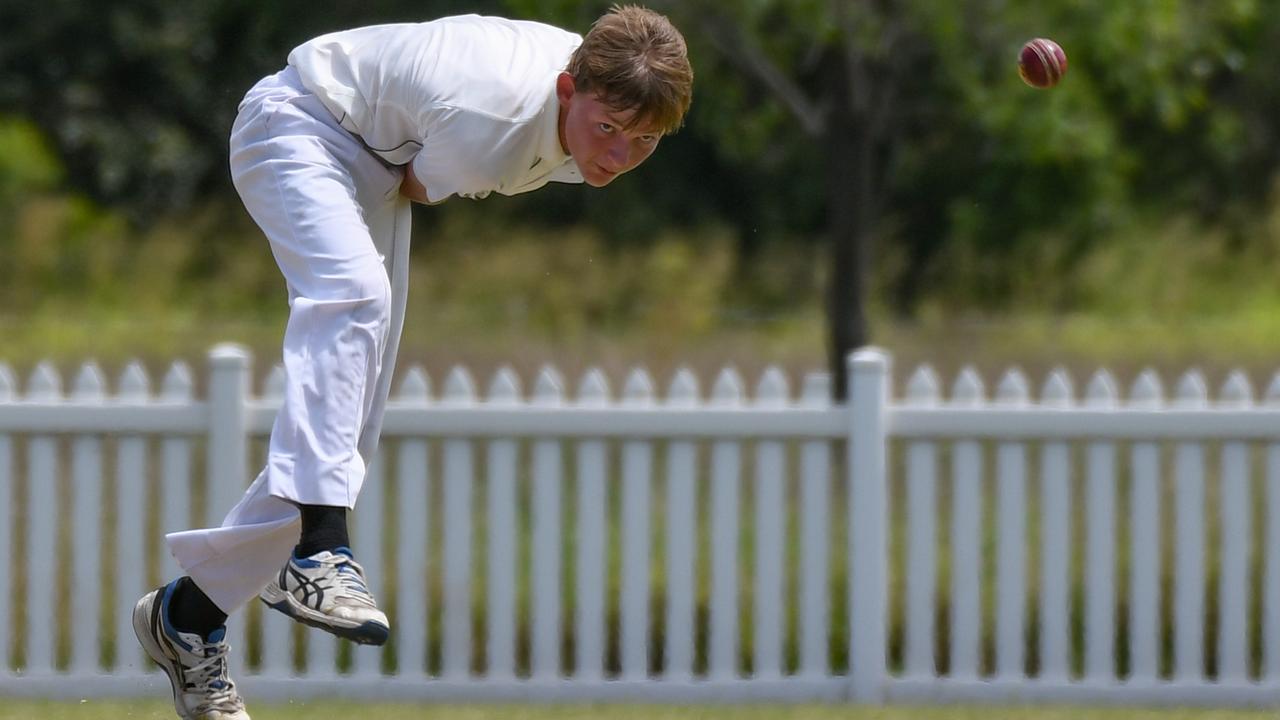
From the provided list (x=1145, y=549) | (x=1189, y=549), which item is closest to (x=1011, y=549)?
(x=1145, y=549)

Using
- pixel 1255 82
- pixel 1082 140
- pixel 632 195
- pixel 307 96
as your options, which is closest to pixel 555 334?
pixel 632 195

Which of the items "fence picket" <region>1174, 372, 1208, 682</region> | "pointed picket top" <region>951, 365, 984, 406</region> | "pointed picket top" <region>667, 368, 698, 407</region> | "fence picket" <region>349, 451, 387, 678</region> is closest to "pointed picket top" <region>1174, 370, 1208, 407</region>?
"fence picket" <region>1174, 372, 1208, 682</region>

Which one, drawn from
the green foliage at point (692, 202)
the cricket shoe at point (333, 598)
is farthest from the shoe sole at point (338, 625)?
the green foliage at point (692, 202)

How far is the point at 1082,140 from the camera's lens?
25.6 feet

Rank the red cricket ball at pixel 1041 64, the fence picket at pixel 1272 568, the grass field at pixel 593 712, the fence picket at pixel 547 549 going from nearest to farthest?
the red cricket ball at pixel 1041 64 → the grass field at pixel 593 712 → the fence picket at pixel 1272 568 → the fence picket at pixel 547 549

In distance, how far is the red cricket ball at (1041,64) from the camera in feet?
13.7

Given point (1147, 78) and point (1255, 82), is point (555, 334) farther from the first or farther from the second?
point (1255, 82)

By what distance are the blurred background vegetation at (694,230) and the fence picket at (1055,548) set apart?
3170 mm

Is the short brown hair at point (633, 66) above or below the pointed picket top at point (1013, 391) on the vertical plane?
above

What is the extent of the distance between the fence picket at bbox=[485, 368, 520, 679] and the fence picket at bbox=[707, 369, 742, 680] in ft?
2.04

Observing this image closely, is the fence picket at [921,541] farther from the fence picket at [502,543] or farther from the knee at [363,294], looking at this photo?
the knee at [363,294]

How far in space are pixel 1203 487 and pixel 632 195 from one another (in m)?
13.2

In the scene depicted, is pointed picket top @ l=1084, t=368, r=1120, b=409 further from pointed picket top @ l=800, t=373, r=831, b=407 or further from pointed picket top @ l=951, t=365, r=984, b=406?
pointed picket top @ l=800, t=373, r=831, b=407

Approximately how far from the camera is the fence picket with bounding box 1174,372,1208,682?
212 inches
